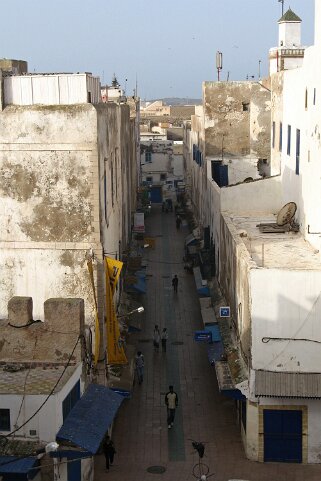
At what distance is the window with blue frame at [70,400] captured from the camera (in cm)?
1662

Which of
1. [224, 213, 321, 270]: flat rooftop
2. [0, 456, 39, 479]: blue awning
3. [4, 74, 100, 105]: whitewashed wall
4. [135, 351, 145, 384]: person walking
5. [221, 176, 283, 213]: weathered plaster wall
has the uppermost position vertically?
[4, 74, 100, 105]: whitewashed wall

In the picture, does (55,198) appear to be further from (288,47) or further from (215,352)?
(288,47)

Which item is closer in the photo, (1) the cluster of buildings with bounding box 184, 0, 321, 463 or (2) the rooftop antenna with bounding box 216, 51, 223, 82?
A: (1) the cluster of buildings with bounding box 184, 0, 321, 463

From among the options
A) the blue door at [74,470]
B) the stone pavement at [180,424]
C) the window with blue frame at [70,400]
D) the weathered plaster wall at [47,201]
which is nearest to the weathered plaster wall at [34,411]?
the window with blue frame at [70,400]

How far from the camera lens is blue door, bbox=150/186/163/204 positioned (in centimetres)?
7012

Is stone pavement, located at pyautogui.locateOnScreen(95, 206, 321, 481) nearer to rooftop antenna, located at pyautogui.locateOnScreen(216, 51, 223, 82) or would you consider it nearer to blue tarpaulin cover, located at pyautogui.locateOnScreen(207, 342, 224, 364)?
blue tarpaulin cover, located at pyautogui.locateOnScreen(207, 342, 224, 364)

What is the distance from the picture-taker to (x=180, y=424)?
74.3 feet

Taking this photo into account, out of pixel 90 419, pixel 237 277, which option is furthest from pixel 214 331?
pixel 90 419

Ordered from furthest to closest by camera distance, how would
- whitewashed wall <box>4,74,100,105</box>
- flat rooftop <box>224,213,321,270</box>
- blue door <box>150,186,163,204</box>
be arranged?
blue door <box>150,186,163,204</box>, whitewashed wall <box>4,74,100,105</box>, flat rooftop <box>224,213,321,270</box>

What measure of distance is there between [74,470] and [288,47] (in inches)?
1027

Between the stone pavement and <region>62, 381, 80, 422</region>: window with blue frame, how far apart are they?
271 centimetres

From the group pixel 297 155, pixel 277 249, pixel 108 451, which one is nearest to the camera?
pixel 108 451

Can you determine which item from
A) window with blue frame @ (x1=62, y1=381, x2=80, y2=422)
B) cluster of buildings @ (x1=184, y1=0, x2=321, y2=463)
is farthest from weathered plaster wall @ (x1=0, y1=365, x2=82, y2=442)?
cluster of buildings @ (x1=184, y1=0, x2=321, y2=463)

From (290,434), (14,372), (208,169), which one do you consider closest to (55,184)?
(14,372)
